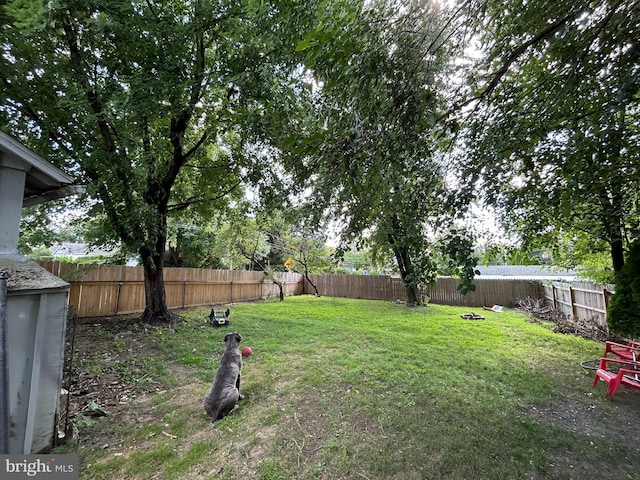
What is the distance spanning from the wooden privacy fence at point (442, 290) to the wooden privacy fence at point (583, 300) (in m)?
2.30

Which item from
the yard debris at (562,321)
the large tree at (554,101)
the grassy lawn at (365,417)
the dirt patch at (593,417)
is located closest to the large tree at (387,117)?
the large tree at (554,101)

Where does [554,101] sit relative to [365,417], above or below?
above

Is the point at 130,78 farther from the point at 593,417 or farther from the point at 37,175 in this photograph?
the point at 593,417

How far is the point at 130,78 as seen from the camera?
13.9 ft

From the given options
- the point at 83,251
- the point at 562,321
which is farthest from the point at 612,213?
the point at 83,251

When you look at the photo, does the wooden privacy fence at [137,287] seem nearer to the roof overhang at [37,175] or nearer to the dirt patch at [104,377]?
Result: the dirt patch at [104,377]

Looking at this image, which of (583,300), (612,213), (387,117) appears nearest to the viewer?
(387,117)

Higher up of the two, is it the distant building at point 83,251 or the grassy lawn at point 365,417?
the distant building at point 83,251

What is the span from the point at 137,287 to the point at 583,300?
1236cm

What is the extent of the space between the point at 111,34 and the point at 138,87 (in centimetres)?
100

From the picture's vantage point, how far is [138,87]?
4.11 metres

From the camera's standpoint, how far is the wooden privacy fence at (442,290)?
39.0 feet

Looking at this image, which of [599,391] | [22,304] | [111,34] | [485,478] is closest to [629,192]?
[599,391]

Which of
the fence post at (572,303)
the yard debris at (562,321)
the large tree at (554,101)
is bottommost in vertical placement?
the yard debris at (562,321)
